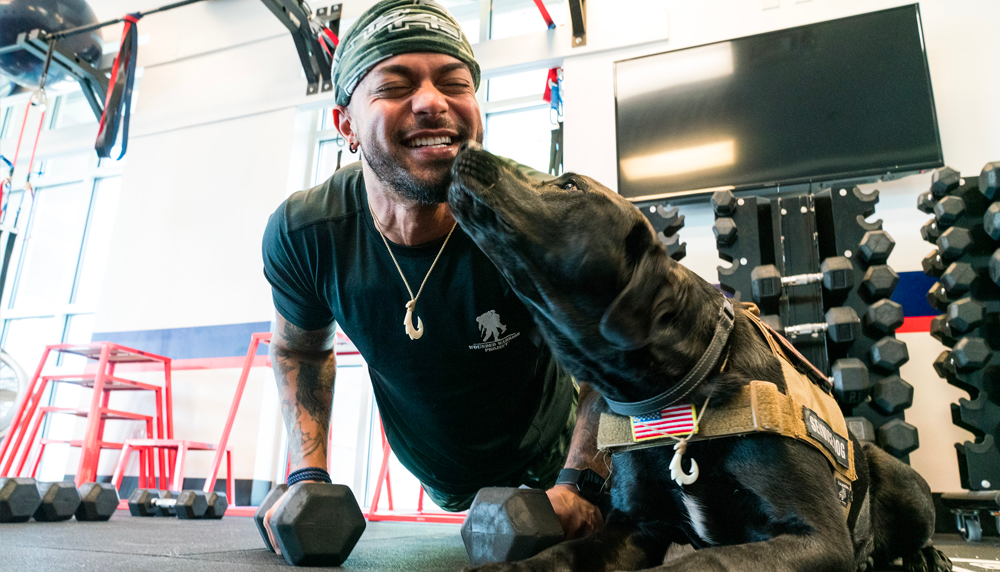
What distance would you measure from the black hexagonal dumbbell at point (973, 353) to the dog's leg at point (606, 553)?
6.93ft

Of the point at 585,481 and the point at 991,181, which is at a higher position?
the point at 991,181

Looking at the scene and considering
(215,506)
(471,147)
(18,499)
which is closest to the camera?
(471,147)

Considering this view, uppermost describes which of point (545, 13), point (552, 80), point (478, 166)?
point (545, 13)

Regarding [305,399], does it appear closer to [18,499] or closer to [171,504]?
[18,499]

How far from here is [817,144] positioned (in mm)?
3381

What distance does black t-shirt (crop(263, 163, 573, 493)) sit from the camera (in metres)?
1.35

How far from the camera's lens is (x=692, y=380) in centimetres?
92

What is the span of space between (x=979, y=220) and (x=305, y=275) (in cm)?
271

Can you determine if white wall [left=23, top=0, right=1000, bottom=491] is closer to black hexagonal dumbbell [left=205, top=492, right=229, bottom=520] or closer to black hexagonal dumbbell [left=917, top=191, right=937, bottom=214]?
black hexagonal dumbbell [left=917, top=191, right=937, bottom=214]

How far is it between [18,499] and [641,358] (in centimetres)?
217

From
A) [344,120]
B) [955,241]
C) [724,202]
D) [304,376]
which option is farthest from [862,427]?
[344,120]

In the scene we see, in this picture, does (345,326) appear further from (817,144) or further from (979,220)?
(817,144)

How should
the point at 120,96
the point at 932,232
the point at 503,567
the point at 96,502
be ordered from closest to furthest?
1. the point at 503,567
2. the point at 96,502
3. the point at 932,232
4. the point at 120,96

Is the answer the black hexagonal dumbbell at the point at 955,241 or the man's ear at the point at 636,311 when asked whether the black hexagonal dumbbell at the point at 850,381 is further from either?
the man's ear at the point at 636,311
